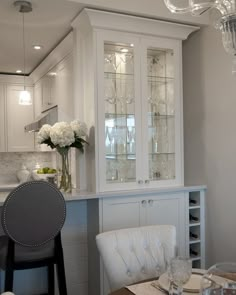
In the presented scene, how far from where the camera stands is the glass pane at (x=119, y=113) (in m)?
2.90

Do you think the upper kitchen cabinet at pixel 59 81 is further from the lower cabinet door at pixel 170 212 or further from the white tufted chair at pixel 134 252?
the white tufted chair at pixel 134 252

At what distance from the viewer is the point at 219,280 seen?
136 centimetres

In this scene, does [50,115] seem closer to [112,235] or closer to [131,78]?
[131,78]

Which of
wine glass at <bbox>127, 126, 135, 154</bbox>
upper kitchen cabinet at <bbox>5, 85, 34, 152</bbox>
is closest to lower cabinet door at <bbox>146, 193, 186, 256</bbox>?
wine glass at <bbox>127, 126, 135, 154</bbox>

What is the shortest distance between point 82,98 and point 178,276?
2003 millimetres

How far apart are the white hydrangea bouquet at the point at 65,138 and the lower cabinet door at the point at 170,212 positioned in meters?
0.73

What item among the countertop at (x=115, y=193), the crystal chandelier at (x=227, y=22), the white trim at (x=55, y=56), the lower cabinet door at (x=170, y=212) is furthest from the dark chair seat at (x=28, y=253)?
the white trim at (x=55, y=56)

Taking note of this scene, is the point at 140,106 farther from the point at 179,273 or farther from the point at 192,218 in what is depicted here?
the point at 179,273

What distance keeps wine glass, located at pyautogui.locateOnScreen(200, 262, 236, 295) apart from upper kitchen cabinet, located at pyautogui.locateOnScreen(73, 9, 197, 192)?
146 centimetres

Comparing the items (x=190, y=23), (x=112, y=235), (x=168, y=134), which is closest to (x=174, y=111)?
(x=168, y=134)

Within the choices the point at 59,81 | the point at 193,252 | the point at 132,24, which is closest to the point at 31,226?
the point at 193,252

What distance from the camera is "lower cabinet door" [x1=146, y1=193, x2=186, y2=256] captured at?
9.63ft

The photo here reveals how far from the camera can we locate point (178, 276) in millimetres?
1360

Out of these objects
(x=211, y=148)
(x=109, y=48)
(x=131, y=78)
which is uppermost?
(x=109, y=48)
